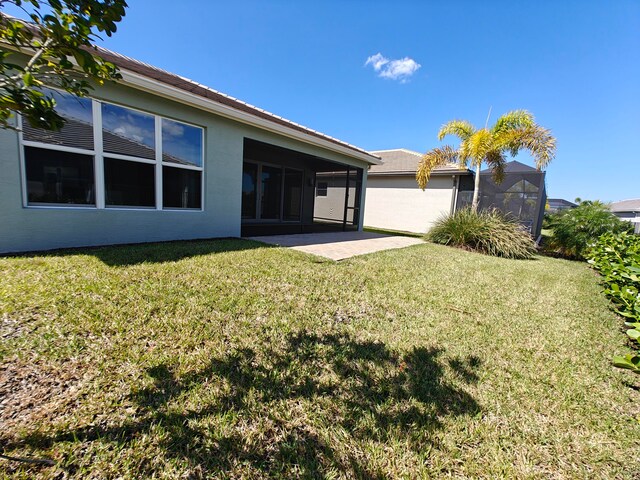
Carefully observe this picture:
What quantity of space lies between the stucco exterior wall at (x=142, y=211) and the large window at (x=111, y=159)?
188 mm

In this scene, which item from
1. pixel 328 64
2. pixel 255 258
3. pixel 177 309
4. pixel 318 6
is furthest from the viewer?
pixel 328 64

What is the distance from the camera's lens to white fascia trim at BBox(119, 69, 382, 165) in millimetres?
5031

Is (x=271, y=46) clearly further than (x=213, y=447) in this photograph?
Yes

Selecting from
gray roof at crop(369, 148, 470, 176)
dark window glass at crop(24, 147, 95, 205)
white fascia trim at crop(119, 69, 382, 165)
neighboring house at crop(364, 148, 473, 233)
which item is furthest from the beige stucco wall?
dark window glass at crop(24, 147, 95, 205)

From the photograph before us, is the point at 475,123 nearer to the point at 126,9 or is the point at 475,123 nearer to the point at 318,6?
the point at 318,6

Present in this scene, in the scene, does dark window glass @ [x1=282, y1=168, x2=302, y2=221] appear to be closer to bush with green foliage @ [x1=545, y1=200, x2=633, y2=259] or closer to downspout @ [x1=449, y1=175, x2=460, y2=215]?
downspout @ [x1=449, y1=175, x2=460, y2=215]

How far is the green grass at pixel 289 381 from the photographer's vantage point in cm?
157

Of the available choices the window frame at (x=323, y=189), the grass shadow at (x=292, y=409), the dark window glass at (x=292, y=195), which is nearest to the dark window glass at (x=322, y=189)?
the window frame at (x=323, y=189)

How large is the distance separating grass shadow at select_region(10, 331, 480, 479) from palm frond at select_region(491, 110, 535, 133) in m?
11.1

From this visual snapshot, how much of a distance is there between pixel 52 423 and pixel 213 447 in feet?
3.32

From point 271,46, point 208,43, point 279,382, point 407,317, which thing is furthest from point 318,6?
point 279,382

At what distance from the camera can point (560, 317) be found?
4004 mm

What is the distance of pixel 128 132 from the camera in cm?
555

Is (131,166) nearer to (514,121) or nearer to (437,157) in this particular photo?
(437,157)
